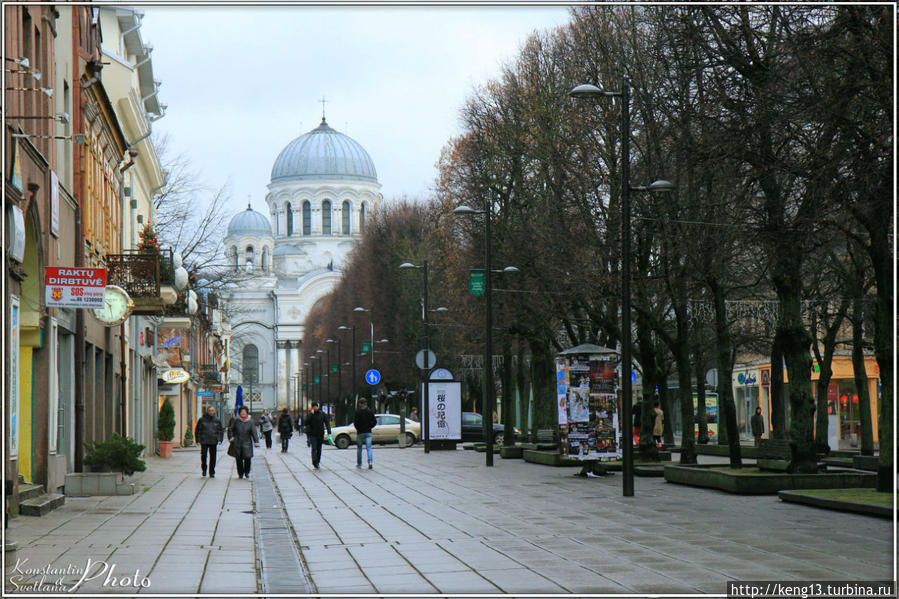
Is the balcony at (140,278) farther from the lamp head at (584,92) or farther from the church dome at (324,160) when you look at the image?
the church dome at (324,160)

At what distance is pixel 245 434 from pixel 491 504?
11.0 metres

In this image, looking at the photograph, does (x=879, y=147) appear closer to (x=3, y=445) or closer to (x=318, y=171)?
(x=3, y=445)

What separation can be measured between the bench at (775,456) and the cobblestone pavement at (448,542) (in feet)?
5.40

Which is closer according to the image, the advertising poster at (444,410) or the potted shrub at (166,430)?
the potted shrub at (166,430)

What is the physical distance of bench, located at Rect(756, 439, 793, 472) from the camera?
22.7m

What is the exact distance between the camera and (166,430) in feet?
139

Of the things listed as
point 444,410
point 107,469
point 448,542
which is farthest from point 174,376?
point 448,542

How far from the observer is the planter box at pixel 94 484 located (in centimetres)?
2108

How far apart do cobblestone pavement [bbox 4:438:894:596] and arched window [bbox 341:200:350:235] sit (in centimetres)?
13426

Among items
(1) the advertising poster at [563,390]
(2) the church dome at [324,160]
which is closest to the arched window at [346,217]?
(2) the church dome at [324,160]

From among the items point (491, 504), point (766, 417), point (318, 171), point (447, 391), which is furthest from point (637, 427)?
point (318, 171)

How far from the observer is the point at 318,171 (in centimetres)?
15438

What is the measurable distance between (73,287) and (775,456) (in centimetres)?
1320

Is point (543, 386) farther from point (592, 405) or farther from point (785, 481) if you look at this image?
point (785, 481)
